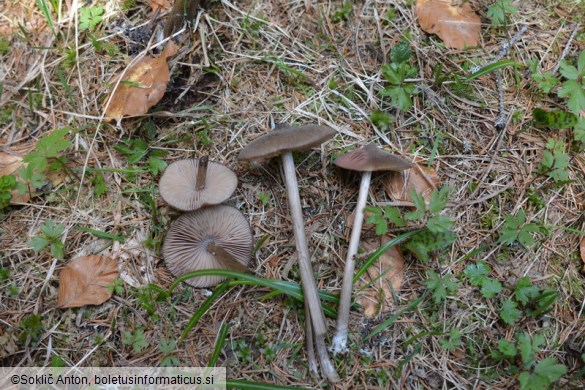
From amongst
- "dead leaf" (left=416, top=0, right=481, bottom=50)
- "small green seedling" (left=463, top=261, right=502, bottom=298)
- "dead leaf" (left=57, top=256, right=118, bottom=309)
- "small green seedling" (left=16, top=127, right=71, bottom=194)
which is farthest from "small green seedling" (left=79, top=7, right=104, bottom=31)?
"small green seedling" (left=463, top=261, right=502, bottom=298)

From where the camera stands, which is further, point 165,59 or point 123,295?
point 165,59

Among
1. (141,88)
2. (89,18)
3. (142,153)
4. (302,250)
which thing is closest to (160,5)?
(89,18)

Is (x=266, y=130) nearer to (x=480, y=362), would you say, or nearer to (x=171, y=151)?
(x=171, y=151)

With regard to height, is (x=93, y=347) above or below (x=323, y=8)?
below

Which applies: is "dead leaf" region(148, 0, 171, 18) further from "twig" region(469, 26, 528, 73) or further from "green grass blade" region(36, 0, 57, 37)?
"twig" region(469, 26, 528, 73)

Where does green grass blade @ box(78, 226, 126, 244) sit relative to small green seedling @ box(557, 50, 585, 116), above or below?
below

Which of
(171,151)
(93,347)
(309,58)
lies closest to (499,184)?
(309,58)
